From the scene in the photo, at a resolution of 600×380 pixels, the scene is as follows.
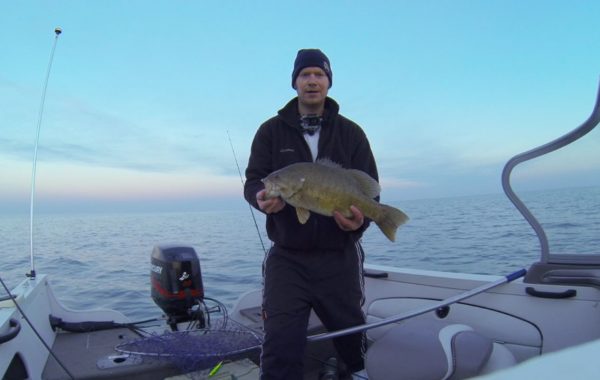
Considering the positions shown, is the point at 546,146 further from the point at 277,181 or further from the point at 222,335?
the point at 222,335

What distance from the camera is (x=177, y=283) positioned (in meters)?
4.83

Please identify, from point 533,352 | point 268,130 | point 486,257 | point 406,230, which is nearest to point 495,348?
point 533,352

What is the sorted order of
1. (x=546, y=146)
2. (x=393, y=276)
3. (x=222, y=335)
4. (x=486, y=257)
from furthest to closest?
(x=486, y=257) < (x=393, y=276) < (x=222, y=335) < (x=546, y=146)

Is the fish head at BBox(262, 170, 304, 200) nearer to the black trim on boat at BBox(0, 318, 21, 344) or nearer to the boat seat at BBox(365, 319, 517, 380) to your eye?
the boat seat at BBox(365, 319, 517, 380)

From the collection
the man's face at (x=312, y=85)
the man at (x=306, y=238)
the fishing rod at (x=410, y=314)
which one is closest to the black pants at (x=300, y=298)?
the man at (x=306, y=238)

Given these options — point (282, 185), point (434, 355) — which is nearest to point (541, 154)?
point (434, 355)

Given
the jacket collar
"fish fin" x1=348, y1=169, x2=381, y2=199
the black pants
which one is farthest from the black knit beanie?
the black pants

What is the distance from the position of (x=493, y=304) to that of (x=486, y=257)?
6673 millimetres

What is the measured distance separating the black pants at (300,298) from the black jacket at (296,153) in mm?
127

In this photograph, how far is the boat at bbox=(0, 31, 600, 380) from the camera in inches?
123

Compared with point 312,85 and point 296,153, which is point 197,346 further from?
point 312,85

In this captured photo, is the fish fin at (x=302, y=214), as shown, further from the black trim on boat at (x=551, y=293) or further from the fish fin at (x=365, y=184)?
the black trim on boat at (x=551, y=293)

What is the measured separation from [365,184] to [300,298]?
0.98m

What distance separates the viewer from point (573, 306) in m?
3.46
